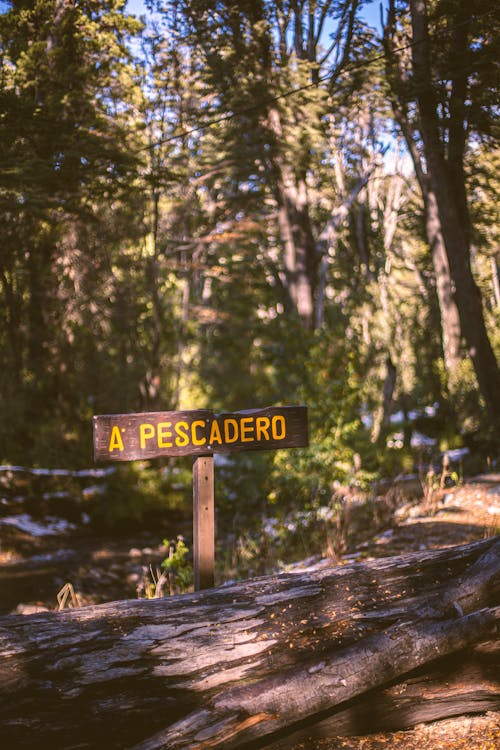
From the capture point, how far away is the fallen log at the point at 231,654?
292cm

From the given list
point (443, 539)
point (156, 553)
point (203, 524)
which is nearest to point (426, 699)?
point (203, 524)

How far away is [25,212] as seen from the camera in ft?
29.8

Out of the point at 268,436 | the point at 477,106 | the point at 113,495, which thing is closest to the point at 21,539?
the point at 113,495

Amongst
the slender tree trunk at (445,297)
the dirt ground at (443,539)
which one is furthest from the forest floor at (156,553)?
the slender tree trunk at (445,297)

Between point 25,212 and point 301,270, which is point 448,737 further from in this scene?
point 301,270

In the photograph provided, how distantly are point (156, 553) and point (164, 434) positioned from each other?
6.66m

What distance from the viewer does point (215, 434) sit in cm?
435

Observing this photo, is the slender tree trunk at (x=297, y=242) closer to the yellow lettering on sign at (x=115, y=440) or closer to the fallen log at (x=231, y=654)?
the yellow lettering on sign at (x=115, y=440)

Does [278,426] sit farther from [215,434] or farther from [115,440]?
[115,440]

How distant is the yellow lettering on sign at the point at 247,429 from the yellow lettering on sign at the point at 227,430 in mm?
43

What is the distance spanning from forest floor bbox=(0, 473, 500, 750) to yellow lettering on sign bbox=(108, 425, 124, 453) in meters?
1.94

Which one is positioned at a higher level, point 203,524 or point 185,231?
point 185,231

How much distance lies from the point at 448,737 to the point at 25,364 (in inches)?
515

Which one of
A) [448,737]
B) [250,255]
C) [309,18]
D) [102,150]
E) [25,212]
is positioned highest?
[309,18]
